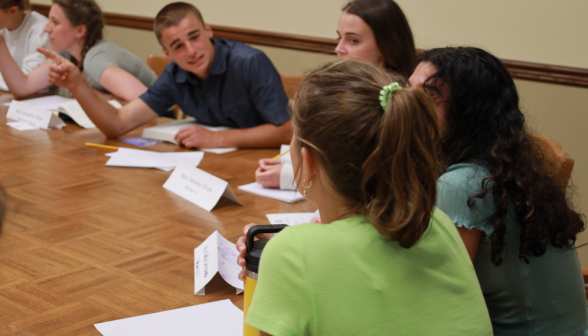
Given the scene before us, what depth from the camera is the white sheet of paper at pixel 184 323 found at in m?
0.84

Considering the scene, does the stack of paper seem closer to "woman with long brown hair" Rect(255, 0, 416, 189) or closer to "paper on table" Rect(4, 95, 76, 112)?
"woman with long brown hair" Rect(255, 0, 416, 189)

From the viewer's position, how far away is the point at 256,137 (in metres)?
2.03

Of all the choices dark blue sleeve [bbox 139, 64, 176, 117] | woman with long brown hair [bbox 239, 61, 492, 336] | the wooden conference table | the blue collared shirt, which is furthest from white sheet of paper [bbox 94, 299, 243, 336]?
dark blue sleeve [bbox 139, 64, 176, 117]

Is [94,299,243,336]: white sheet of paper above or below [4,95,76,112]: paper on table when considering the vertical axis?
above

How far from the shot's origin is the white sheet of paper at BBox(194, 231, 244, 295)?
3.24 feet

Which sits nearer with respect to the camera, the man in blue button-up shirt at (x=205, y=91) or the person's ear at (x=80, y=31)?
the man in blue button-up shirt at (x=205, y=91)

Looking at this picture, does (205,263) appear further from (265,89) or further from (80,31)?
(80,31)

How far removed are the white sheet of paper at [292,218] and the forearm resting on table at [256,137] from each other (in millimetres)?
689

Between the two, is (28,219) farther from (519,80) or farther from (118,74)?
(519,80)

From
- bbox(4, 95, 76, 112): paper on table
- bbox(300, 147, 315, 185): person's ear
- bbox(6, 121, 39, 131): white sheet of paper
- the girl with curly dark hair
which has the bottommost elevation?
bbox(4, 95, 76, 112): paper on table

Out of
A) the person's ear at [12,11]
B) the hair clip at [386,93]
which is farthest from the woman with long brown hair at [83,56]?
the hair clip at [386,93]

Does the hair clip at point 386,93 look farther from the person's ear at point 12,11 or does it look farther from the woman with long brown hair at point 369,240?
the person's ear at point 12,11

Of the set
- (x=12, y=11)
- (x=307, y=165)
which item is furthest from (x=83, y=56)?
(x=307, y=165)

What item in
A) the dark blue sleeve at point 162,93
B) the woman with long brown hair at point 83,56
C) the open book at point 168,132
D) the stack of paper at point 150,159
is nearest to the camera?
the stack of paper at point 150,159
